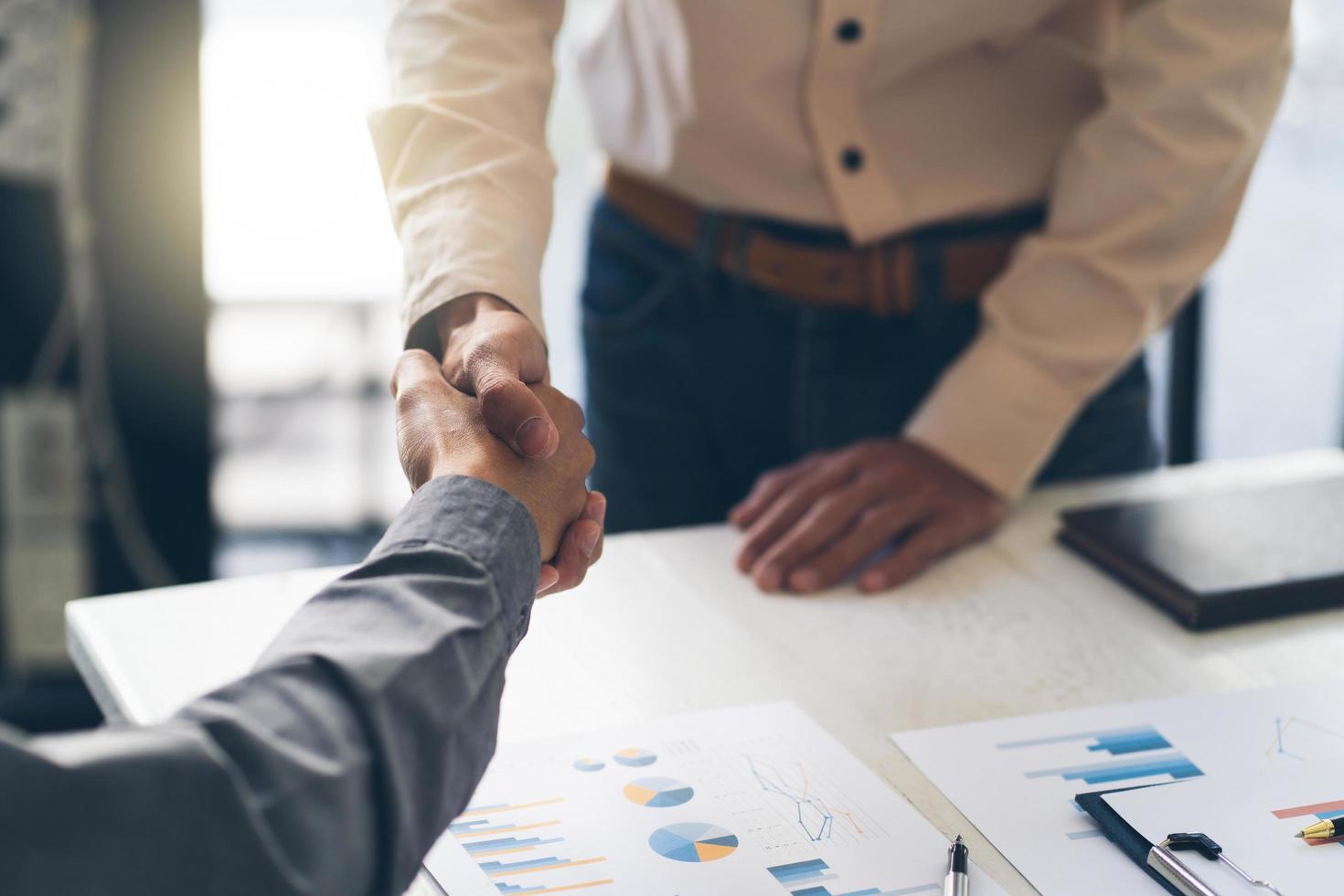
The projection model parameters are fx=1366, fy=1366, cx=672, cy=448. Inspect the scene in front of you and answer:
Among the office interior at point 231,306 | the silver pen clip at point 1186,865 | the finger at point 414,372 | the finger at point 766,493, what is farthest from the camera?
the office interior at point 231,306

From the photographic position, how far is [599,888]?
Answer: 2.29ft

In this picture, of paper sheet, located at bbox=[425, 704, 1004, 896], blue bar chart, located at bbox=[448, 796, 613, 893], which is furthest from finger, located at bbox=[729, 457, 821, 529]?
blue bar chart, located at bbox=[448, 796, 613, 893]

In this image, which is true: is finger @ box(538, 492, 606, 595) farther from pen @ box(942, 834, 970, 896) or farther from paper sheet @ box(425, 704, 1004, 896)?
pen @ box(942, 834, 970, 896)

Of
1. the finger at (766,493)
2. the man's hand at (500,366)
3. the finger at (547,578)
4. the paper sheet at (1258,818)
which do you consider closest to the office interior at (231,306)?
the man's hand at (500,366)

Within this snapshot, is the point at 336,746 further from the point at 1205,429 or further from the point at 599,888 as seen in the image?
the point at 1205,429

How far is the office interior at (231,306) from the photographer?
1.98 metres

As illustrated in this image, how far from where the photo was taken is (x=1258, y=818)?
0.75 metres

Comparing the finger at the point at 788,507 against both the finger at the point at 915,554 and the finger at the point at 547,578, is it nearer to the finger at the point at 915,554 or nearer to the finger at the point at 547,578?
the finger at the point at 915,554

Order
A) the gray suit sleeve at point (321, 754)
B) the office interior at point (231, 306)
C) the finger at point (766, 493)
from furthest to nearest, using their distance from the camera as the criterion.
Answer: the office interior at point (231, 306)
the finger at point (766, 493)
the gray suit sleeve at point (321, 754)

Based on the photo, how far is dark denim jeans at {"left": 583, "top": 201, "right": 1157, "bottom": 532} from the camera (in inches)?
50.8

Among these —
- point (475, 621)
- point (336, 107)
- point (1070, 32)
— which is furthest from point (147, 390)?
point (475, 621)

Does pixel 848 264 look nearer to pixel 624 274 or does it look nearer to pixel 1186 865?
pixel 624 274

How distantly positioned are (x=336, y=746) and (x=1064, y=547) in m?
0.75

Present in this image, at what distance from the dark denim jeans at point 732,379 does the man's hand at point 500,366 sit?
0.33m
